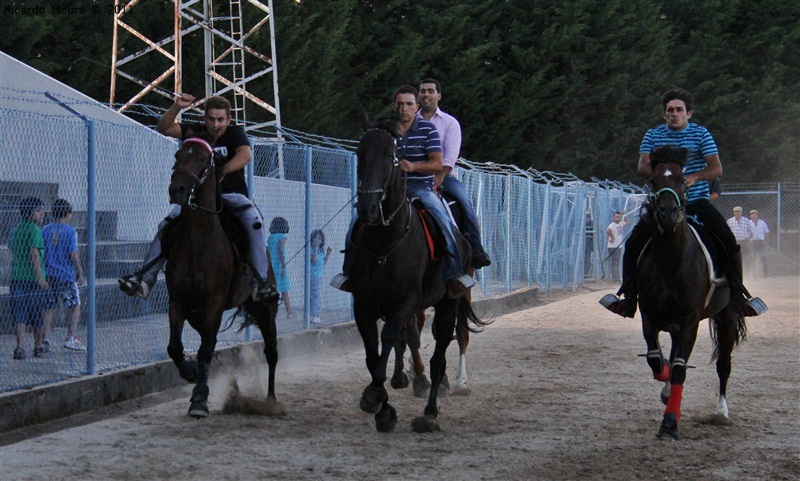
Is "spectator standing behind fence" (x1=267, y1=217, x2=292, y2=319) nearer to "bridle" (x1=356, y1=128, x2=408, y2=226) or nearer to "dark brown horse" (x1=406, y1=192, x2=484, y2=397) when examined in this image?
"dark brown horse" (x1=406, y1=192, x2=484, y2=397)

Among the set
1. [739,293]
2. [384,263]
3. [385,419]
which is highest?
[384,263]

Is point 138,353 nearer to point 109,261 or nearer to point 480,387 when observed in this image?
point 109,261

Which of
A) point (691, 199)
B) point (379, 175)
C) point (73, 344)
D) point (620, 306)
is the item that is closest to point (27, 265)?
point (73, 344)

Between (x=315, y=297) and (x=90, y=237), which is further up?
(x=90, y=237)

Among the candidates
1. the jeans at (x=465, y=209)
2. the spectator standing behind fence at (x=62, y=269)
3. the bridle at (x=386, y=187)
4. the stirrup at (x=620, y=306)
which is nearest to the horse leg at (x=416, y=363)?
the jeans at (x=465, y=209)

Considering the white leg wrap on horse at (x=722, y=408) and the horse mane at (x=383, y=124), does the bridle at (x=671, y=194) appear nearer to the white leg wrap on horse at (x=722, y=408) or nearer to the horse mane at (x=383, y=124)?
the white leg wrap on horse at (x=722, y=408)

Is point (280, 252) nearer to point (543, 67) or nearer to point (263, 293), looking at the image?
point (263, 293)

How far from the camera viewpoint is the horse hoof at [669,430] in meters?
8.74

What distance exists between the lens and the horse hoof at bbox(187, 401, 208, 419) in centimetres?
912

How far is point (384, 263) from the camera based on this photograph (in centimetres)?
896

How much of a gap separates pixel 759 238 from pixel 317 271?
75.9ft

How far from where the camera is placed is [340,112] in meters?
37.8

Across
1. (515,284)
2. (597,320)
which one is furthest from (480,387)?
(515,284)

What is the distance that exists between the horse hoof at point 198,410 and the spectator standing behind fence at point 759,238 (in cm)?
2785
